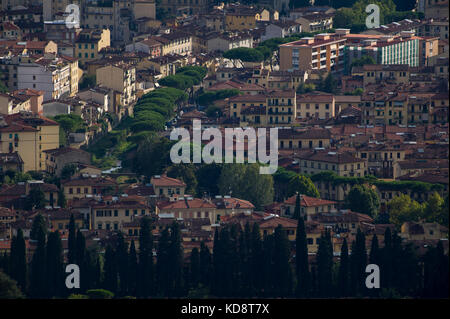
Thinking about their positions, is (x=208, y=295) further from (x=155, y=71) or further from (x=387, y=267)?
(x=155, y=71)

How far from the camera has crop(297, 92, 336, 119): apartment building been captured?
2448 inches

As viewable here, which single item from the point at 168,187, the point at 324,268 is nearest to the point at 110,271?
the point at 324,268

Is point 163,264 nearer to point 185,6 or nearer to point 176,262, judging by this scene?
point 176,262

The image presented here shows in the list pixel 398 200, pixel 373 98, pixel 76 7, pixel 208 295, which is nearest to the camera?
pixel 208 295

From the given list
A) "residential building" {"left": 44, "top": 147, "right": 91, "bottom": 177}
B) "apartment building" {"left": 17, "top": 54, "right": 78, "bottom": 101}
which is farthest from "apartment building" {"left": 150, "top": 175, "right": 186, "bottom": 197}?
"apartment building" {"left": 17, "top": 54, "right": 78, "bottom": 101}

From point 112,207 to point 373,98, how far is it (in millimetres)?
15941

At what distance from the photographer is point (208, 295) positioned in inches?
1666

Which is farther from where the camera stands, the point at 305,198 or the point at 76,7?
the point at 76,7

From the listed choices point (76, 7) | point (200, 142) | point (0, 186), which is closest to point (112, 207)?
point (0, 186)

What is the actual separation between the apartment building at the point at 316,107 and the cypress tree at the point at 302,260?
1740 cm

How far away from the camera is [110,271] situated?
4281cm

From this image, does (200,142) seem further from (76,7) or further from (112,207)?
(76,7)

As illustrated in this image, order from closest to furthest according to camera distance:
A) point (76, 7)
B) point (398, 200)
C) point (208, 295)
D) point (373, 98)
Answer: point (208, 295) < point (398, 200) < point (373, 98) < point (76, 7)

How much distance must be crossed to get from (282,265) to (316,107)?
65.0 ft
